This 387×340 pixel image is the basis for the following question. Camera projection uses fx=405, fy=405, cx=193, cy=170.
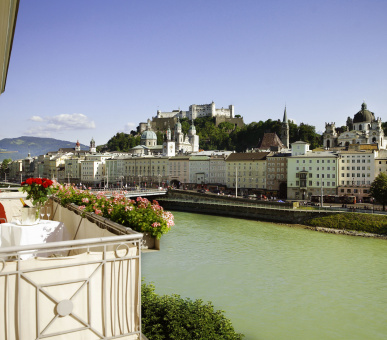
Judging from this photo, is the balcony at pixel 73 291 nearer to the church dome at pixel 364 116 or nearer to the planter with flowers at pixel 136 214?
the planter with flowers at pixel 136 214

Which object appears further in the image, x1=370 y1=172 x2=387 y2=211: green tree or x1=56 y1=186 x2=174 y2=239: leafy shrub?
x1=370 y1=172 x2=387 y2=211: green tree

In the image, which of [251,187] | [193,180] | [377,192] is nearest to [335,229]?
[377,192]

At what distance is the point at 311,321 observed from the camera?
908cm

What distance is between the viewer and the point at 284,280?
1239 cm

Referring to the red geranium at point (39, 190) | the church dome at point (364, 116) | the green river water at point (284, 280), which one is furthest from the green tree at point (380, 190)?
the red geranium at point (39, 190)

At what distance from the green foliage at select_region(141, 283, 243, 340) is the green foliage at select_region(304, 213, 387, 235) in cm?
1722

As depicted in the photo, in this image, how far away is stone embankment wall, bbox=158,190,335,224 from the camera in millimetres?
26837

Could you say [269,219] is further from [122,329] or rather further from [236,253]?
[122,329]

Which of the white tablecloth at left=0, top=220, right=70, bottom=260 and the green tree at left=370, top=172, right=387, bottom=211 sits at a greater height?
the white tablecloth at left=0, top=220, right=70, bottom=260

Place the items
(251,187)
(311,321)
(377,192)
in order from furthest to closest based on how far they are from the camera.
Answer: (251,187) → (377,192) → (311,321)

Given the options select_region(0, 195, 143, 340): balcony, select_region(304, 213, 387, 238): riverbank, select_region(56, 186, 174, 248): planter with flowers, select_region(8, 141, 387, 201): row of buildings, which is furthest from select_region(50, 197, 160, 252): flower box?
select_region(8, 141, 387, 201): row of buildings

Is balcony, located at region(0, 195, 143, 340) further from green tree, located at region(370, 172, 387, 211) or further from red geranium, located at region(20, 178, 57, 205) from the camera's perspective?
green tree, located at region(370, 172, 387, 211)

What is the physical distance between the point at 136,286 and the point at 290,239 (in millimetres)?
19089

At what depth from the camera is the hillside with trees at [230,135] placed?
192 feet
